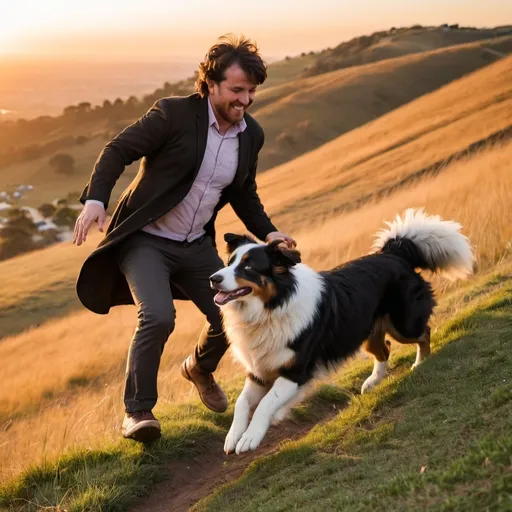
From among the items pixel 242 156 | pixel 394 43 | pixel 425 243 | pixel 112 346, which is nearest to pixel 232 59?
pixel 242 156

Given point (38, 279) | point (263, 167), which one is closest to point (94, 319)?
point (38, 279)

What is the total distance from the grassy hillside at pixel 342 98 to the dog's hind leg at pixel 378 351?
40.3 m

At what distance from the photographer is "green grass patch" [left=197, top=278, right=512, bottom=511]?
3.02 meters

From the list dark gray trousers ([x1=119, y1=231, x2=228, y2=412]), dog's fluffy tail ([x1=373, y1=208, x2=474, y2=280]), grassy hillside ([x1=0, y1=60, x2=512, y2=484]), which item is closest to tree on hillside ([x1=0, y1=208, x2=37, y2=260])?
grassy hillside ([x1=0, y1=60, x2=512, y2=484])

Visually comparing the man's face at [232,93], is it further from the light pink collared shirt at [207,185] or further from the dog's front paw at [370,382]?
the dog's front paw at [370,382]

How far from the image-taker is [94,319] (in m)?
15.9

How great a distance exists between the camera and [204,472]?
546 centimetres

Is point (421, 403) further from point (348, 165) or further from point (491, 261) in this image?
point (348, 165)

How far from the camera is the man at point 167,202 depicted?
199 inches

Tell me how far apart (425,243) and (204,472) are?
9.17ft

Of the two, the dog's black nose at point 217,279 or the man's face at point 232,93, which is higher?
the man's face at point 232,93

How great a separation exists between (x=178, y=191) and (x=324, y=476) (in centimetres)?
232

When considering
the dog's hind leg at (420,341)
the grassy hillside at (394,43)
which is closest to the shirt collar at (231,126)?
the dog's hind leg at (420,341)

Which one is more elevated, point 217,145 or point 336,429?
point 217,145
